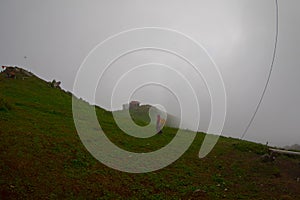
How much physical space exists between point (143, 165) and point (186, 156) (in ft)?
17.0

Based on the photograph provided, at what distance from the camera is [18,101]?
32.6 m

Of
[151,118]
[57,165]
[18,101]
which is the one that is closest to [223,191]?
[57,165]

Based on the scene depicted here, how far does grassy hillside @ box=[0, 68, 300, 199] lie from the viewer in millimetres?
14211

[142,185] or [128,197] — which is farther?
[142,185]

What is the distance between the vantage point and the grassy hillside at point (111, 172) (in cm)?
1421

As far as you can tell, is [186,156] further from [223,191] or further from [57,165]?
[57,165]

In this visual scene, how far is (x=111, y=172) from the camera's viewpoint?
17156 millimetres

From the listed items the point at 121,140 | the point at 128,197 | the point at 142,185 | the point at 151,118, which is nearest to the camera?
the point at 128,197

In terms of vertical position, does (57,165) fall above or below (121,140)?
below

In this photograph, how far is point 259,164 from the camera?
21.6m

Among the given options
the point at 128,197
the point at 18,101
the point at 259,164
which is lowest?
the point at 128,197

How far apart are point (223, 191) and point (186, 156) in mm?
7079

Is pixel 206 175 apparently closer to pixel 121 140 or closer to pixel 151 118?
pixel 121 140

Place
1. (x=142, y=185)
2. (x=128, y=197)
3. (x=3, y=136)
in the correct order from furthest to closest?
(x=3, y=136) < (x=142, y=185) < (x=128, y=197)
